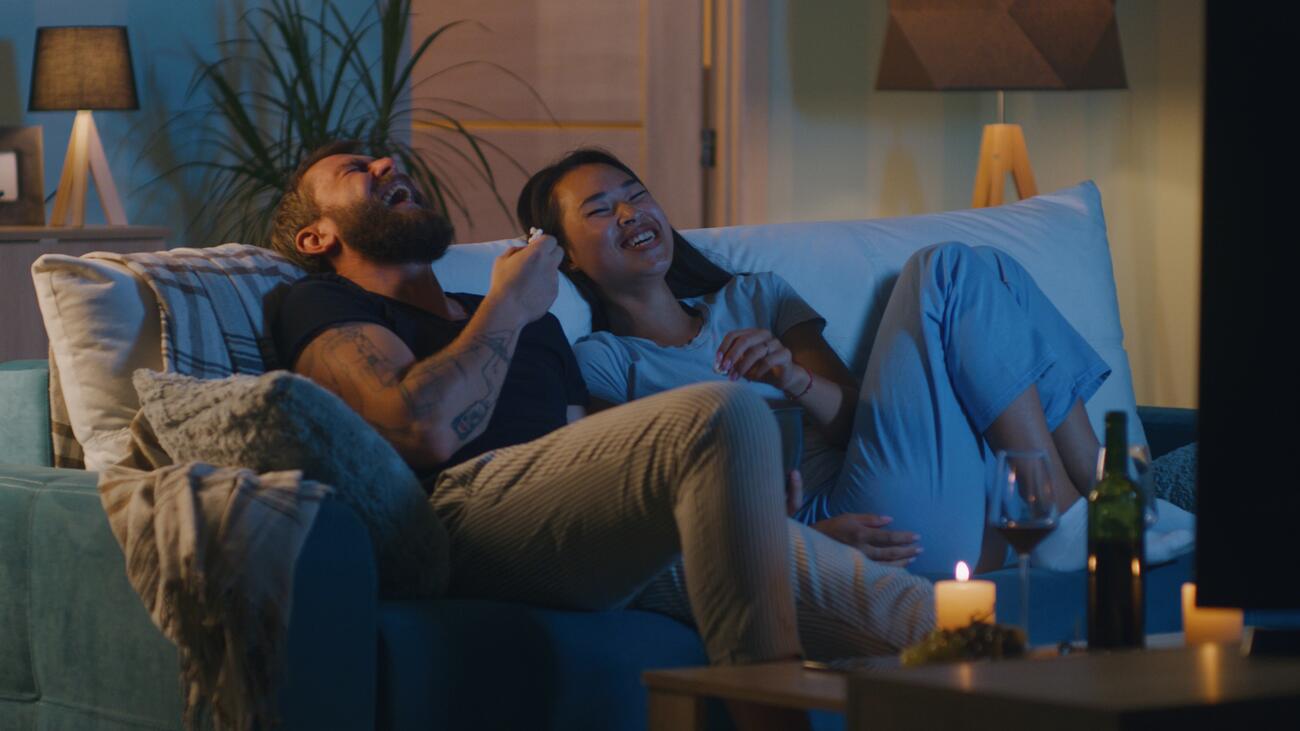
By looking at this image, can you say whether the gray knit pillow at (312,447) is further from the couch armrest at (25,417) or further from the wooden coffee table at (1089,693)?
the wooden coffee table at (1089,693)

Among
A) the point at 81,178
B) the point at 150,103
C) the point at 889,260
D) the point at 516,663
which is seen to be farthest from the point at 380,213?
the point at 150,103

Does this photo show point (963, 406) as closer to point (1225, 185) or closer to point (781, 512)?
point (781, 512)

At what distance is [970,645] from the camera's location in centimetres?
153

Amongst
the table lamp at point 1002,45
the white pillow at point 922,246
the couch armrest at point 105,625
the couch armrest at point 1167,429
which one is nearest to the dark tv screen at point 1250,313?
the couch armrest at point 105,625

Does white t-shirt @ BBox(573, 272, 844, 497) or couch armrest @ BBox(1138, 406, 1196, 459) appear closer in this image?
white t-shirt @ BBox(573, 272, 844, 497)

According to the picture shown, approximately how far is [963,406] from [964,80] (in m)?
1.54

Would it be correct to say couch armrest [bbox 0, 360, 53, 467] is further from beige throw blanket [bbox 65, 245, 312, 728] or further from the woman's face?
the woman's face

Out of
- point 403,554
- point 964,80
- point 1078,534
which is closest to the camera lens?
point 403,554

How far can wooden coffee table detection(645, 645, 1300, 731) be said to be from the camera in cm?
109

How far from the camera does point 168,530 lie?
179 centimetres

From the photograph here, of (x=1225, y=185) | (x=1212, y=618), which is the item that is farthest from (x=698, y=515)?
(x=1225, y=185)

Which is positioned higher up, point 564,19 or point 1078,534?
point 564,19

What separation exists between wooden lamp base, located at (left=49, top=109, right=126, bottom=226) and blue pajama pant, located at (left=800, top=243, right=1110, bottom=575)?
221 centimetres

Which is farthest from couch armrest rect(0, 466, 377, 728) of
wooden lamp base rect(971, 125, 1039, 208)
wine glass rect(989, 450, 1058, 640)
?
wooden lamp base rect(971, 125, 1039, 208)
